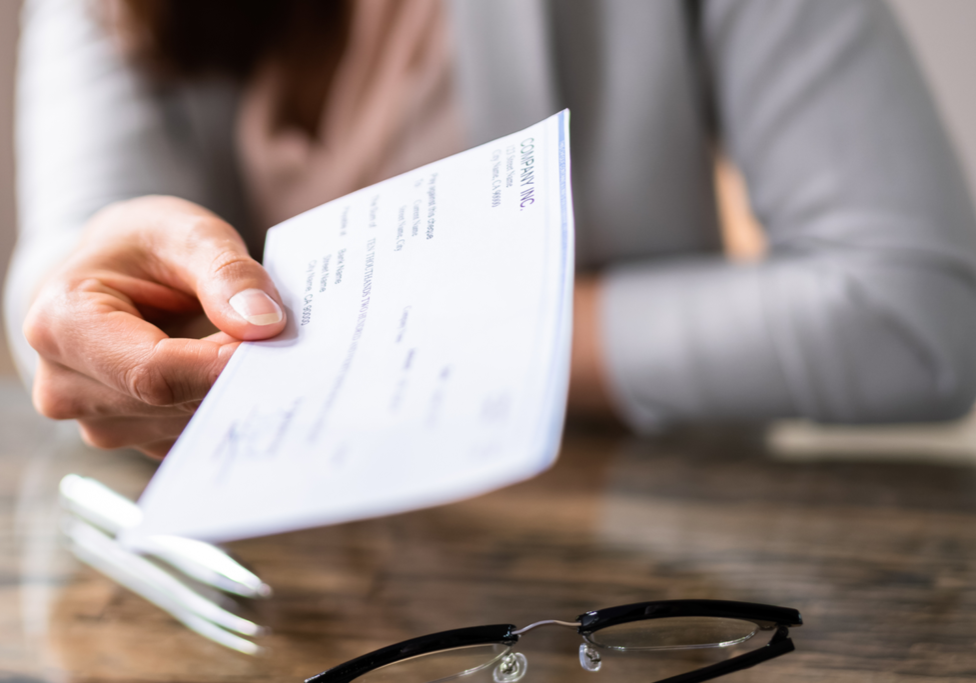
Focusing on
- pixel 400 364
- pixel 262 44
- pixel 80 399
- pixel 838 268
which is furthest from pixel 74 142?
pixel 838 268

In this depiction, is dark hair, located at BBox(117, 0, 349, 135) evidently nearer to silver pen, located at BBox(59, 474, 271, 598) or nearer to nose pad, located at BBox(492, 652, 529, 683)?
silver pen, located at BBox(59, 474, 271, 598)

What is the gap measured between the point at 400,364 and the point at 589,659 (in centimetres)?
16

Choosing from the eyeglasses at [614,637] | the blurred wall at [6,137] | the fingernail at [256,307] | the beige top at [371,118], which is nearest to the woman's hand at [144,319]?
the fingernail at [256,307]

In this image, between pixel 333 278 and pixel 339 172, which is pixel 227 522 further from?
pixel 339 172

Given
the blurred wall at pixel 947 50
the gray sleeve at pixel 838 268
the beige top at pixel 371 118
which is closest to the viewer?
the gray sleeve at pixel 838 268

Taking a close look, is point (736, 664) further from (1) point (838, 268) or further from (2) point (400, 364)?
(1) point (838, 268)

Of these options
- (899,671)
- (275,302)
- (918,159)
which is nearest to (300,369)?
(275,302)

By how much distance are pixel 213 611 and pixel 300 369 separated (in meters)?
0.18

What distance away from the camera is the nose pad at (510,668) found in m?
0.26

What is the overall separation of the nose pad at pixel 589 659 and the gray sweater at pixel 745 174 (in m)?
0.28

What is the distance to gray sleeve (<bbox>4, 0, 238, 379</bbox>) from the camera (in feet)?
1.55

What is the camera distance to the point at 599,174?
1.82ft

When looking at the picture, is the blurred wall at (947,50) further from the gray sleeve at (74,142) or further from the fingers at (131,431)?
the fingers at (131,431)

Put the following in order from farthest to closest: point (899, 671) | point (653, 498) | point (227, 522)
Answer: point (653, 498) → point (899, 671) → point (227, 522)
